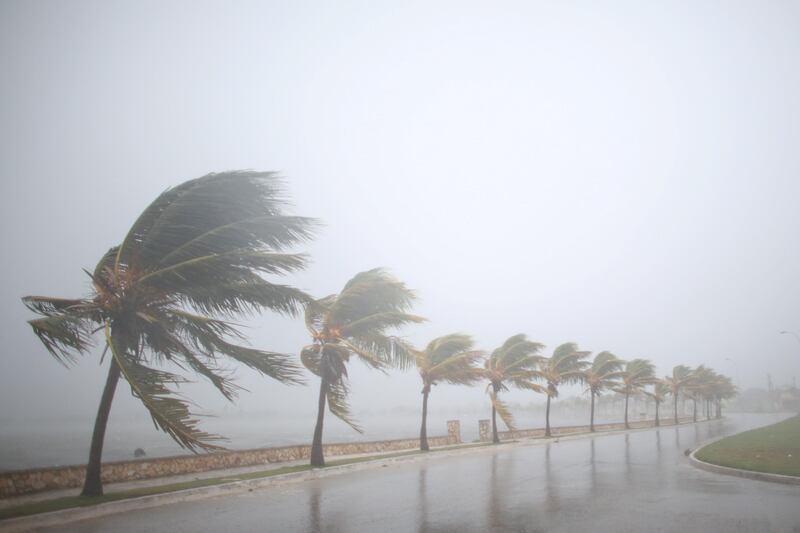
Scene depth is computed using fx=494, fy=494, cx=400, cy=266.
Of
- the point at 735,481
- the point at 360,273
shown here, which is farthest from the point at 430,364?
the point at 735,481

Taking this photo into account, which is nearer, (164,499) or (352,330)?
(164,499)

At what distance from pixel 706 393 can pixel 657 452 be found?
6518 cm

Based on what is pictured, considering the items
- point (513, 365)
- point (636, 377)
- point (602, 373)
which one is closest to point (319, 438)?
point (513, 365)

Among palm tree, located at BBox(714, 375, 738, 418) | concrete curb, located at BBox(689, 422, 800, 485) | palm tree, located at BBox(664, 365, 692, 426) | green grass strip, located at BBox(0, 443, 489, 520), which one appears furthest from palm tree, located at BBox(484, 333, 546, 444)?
palm tree, located at BBox(714, 375, 738, 418)

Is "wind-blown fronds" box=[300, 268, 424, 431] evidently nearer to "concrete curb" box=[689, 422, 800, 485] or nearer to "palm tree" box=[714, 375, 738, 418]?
"concrete curb" box=[689, 422, 800, 485]

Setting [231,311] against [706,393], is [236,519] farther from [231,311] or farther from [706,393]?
[706,393]

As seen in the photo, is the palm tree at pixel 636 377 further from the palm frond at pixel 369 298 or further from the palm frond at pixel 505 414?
the palm frond at pixel 369 298

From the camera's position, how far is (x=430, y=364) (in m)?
27.5

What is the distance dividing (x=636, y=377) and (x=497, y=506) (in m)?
48.1

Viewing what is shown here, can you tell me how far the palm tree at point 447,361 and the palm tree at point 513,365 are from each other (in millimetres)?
4920

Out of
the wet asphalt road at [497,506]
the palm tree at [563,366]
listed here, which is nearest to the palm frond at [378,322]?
the wet asphalt road at [497,506]

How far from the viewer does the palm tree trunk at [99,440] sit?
11248 millimetres

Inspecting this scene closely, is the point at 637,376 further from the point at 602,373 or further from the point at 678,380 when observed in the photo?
the point at 678,380

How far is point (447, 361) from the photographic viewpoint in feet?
88.1
